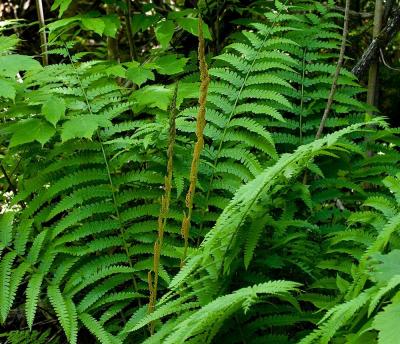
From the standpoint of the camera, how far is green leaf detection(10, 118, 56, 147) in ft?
6.64

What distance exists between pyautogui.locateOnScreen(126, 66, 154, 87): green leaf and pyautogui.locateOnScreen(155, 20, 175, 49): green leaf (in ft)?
0.63

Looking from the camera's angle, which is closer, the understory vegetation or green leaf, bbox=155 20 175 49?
the understory vegetation

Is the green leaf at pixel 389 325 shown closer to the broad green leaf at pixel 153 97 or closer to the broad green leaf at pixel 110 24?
→ the broad green leaf at pixel 153 97

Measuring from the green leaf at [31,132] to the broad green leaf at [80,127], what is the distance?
6 centimetres

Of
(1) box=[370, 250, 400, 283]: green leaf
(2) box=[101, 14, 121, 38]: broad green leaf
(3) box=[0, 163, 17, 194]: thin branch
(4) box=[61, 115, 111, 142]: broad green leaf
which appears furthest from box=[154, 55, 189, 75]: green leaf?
(1) box=[370, 250, 400, 283]: green leaf

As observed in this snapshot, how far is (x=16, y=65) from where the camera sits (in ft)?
6.64

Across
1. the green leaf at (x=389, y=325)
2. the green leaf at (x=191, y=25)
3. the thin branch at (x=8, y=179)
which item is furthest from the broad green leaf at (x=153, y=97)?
the green leaf at (x=389, y=325)

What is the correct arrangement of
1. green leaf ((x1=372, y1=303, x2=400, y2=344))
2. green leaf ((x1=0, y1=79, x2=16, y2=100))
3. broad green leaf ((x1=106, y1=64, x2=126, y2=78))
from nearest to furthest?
green leaf ((x1=372, y1=303, x2=400, y2=344))
green leaf ((x1=0, y1=79, x2=16, y2=100))
broad green leaf ((x1=106, y1=64, x2=126, y2=78))

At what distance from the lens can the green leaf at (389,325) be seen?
104 cm

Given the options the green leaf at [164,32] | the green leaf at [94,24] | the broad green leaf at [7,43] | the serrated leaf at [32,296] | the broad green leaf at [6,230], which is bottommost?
the serrated leaf at [32,296]

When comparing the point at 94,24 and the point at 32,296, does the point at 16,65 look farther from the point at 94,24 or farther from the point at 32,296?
the point at 32,296

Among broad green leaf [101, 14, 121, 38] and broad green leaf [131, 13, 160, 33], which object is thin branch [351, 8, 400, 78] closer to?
broad green leaf [131, 13, 160, 33]

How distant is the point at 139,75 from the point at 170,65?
0.17m

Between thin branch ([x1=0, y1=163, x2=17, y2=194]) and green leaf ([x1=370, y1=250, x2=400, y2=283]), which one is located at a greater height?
green leaf ([x1=370, y1=250, x2=400, y2=283])
